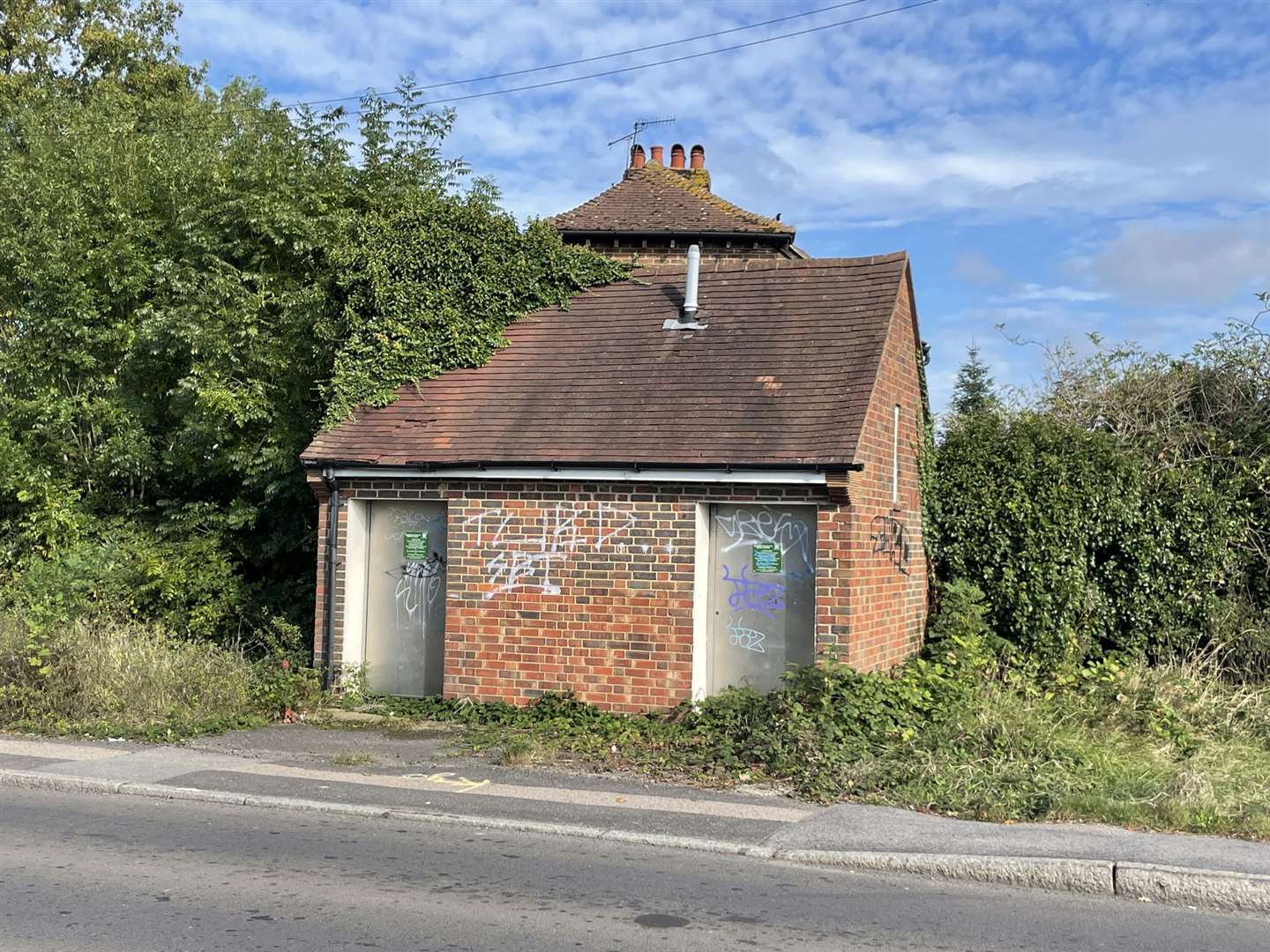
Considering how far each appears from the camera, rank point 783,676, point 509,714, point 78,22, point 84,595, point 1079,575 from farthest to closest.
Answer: point 78,22, point 84,595, point 1079,575, point 509,714, point 783,676

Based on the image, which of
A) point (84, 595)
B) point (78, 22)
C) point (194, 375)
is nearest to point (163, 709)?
point (84, 595)

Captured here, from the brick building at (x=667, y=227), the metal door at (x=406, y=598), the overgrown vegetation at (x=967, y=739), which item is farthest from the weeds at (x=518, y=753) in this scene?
the brick building at (x=667, y=227)

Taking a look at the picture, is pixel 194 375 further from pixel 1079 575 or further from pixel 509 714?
pixel 1079 575

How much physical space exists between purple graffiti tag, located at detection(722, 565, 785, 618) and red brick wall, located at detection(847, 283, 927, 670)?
2.72ft

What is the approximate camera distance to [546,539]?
11.4 meters

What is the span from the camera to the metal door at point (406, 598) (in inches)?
481

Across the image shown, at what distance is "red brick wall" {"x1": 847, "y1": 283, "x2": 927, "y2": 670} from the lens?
10766mm

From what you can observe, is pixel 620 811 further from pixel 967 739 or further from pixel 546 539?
pixel 546 539

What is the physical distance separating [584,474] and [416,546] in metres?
2.38

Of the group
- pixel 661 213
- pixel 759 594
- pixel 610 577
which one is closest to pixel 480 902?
pixel 610 577

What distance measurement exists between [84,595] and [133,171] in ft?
20.4

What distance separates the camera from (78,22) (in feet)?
76.3

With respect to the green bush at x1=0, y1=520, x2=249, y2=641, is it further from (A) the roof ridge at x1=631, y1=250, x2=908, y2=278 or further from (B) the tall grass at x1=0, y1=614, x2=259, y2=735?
(A) the roof ridge at x1=631, y1=250, x2=908, y2=278

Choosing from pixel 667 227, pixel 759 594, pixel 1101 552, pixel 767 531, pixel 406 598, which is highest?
pixel 667 227
